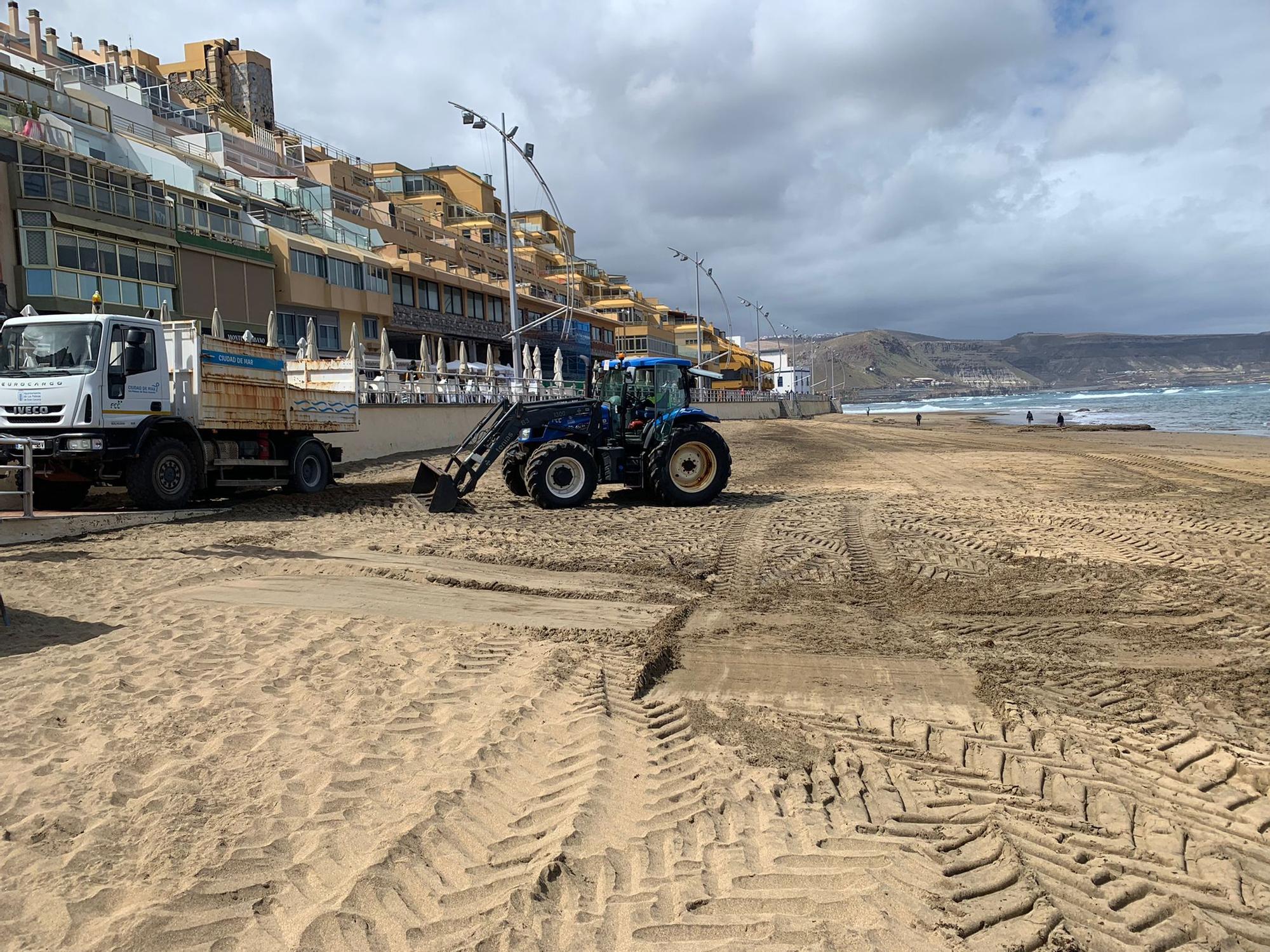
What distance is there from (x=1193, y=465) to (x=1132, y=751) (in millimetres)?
21590

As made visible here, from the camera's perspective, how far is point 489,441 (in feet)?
44.5

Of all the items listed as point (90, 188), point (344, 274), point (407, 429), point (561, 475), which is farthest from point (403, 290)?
point (561, 475)

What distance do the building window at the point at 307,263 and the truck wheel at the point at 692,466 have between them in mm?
27833

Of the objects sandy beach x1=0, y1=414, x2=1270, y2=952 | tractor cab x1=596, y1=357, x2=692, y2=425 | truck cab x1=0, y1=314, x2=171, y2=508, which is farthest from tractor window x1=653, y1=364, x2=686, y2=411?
truck cab x1=0, y1=314, x2=171, y2=508

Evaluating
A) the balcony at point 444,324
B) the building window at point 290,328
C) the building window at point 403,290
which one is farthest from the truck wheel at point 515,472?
the building window at point 403,290

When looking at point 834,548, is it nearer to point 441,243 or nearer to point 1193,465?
point 1193,465

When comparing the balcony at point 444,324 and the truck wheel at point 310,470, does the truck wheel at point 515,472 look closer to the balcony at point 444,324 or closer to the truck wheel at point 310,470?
the truck wheel at point 310,470

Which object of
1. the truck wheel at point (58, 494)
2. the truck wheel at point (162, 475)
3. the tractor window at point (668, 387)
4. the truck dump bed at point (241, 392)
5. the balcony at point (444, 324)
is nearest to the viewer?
the truck wheel at point (162, 475)

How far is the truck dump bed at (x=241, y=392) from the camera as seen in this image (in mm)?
13070

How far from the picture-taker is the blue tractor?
13.5 m

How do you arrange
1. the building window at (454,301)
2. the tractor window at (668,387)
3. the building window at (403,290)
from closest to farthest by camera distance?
the tractor window at (668,387), the building window at (403,290), the building window at (454,301)

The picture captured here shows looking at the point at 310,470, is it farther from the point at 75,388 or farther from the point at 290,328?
the point at 290,328

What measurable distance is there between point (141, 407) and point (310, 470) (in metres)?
3.71

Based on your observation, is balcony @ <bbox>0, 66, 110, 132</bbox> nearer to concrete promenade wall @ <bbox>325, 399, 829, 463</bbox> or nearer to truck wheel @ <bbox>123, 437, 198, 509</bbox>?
concrete promenade wall @ <bbox>325, 399, 829, 463</bbox>
